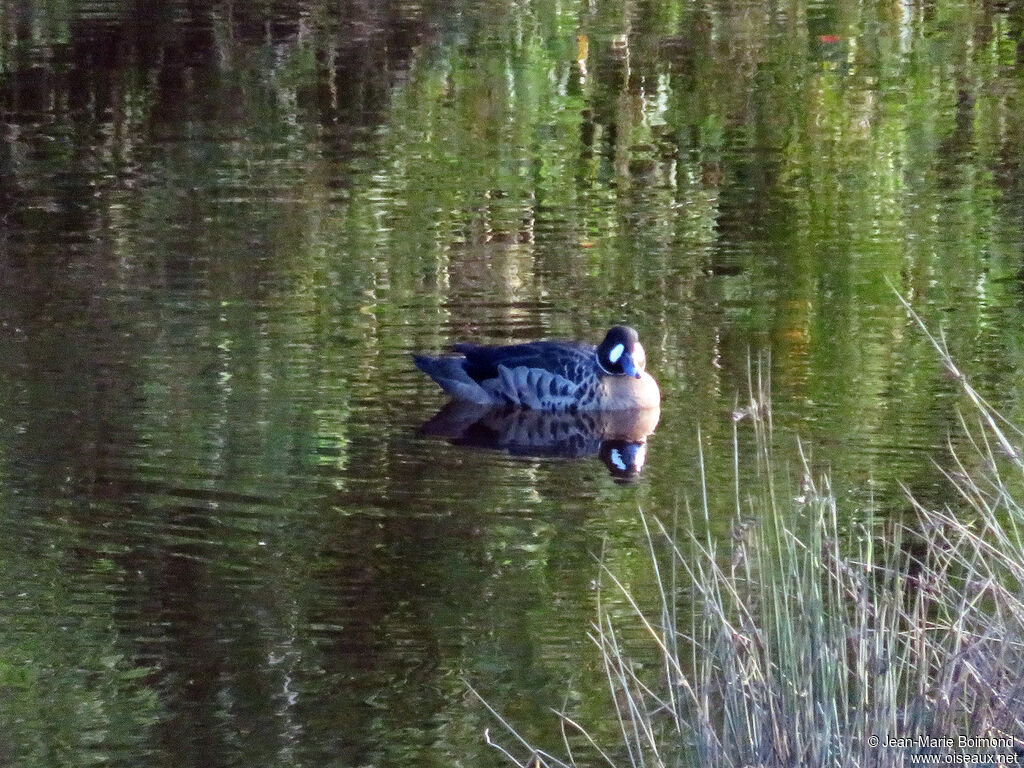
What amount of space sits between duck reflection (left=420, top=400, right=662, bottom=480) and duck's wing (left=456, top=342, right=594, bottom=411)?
4.8 inches

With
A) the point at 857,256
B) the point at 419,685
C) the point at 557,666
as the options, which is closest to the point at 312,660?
the point at 419,685

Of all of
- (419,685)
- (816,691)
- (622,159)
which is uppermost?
(622,159)

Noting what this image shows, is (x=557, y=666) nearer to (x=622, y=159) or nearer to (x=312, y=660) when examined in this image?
(x=312, y=660)

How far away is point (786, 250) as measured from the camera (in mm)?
11594

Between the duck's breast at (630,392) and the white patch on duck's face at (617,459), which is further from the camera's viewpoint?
the duck's breast at (630,392)

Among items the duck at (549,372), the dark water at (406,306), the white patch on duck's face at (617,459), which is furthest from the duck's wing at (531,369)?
the white patch on duck's face at (617,459)

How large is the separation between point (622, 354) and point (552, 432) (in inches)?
19.4

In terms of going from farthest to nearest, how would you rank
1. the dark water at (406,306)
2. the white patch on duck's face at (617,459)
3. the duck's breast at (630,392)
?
the duck's breast at (630,392) < the white patch on duck's face at (617,459) < the dark water at (406,306)

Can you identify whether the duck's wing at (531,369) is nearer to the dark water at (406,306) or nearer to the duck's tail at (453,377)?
the duck's tail at (453,377)

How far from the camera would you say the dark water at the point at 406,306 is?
6.35 meters

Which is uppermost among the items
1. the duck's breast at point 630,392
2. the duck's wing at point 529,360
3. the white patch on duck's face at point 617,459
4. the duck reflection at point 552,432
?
the duck's wing at point 529,360

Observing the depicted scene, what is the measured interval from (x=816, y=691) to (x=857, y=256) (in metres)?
7.18

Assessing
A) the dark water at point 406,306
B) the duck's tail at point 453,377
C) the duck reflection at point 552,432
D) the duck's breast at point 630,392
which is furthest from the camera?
the duck's tail at point 453,377

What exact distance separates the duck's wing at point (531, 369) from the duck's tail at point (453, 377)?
0.09ft
